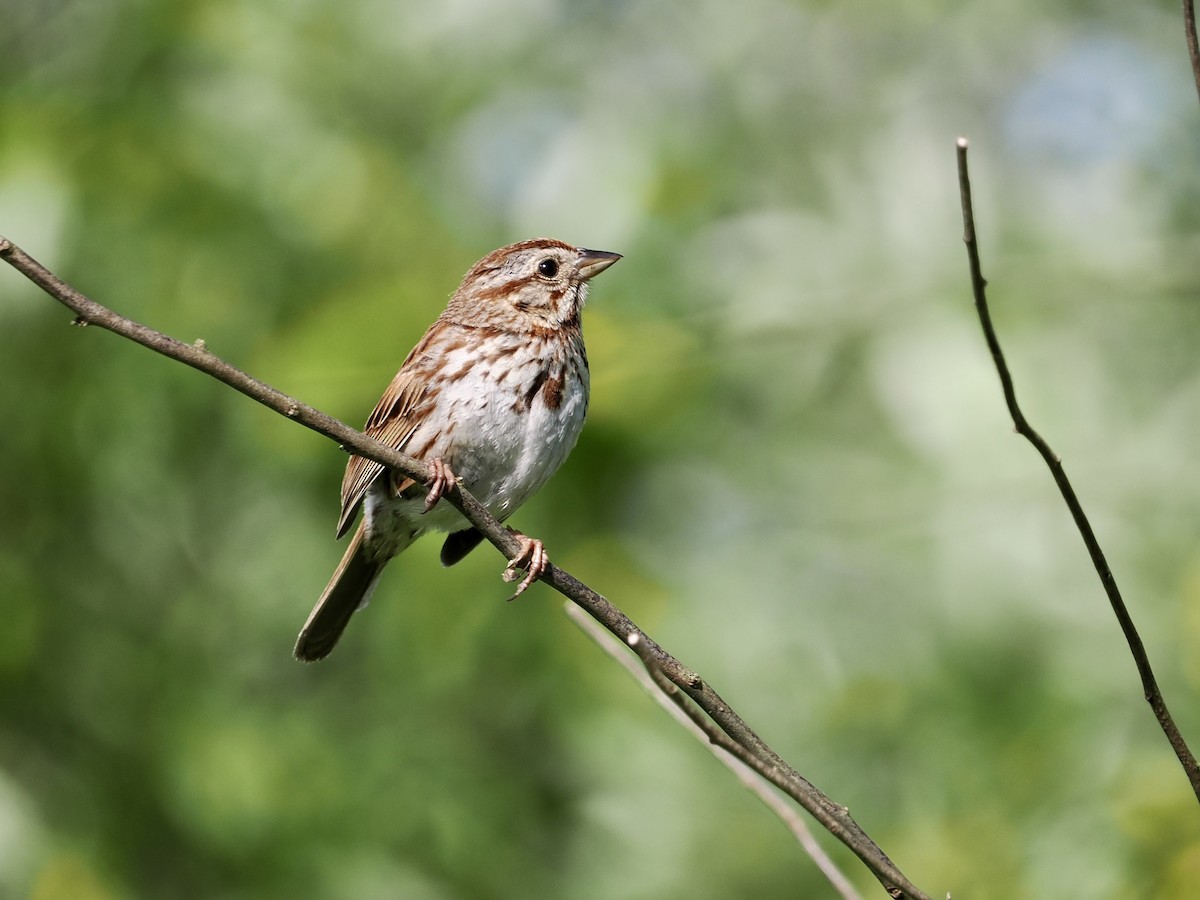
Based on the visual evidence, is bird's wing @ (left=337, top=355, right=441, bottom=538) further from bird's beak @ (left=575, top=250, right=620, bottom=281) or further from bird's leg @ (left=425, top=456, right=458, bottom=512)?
bird's leg @ (left=425, top=456, right=458, bottom=512)

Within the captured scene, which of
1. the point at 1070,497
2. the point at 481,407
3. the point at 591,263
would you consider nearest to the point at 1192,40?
the point at 1070,497

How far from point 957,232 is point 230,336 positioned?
9.14ft

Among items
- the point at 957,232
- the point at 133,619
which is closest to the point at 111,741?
the point at 133,619

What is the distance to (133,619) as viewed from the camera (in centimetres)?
629

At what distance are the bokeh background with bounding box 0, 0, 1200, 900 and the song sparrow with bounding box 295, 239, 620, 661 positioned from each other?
1.05 ft

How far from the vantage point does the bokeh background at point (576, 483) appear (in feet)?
16.6

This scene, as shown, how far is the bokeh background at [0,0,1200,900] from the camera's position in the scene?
16.6ft

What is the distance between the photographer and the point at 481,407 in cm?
434

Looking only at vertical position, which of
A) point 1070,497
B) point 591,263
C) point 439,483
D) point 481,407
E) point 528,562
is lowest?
point 1070,497

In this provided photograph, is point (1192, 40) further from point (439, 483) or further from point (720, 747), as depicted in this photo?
point (439, 483)

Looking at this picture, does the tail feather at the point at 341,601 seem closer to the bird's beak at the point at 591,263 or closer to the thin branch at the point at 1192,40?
the bird's beak at the point at 591,263

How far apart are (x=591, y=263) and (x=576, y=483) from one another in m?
0.92

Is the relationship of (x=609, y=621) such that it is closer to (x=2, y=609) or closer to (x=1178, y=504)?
(x=1178, y=504)

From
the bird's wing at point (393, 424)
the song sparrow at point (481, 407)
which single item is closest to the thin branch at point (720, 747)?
the song sparrow at point (481, 407)
